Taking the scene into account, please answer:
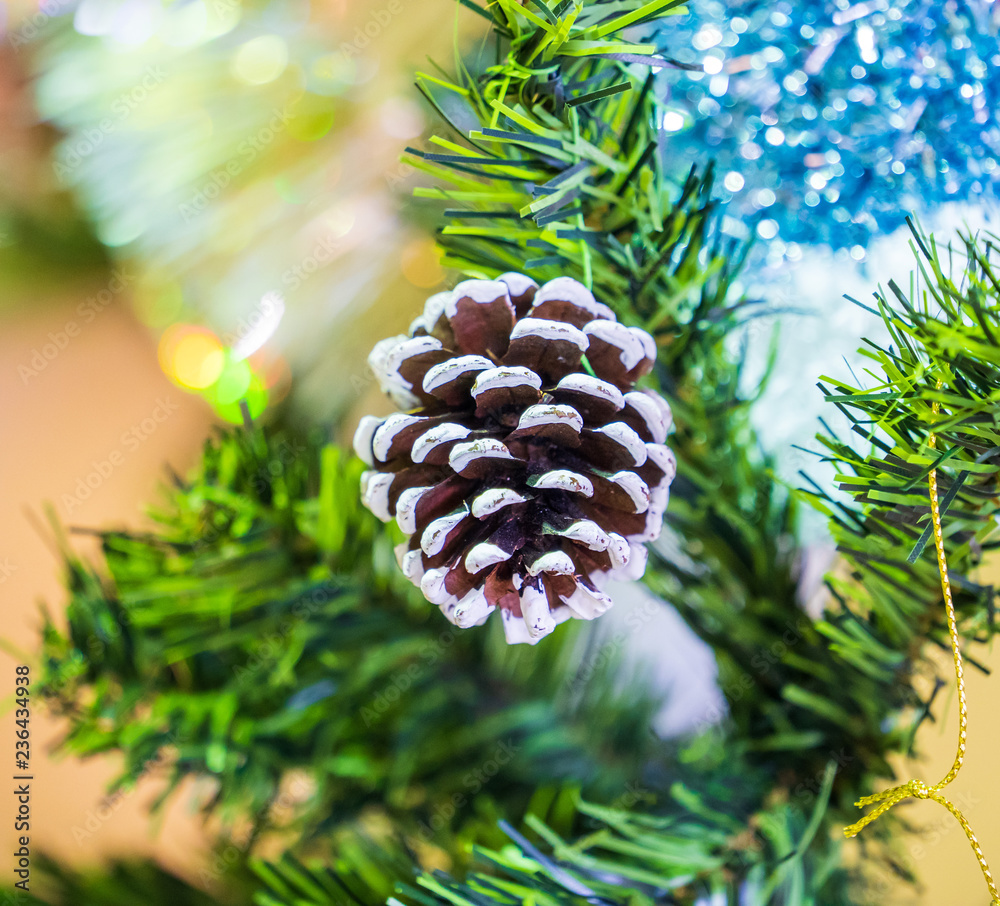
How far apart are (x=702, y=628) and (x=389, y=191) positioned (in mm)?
293

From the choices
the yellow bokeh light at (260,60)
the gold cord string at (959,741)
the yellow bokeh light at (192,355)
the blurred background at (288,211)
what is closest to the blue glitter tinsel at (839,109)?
the blurred background at (288,211)

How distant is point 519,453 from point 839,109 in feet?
0.52

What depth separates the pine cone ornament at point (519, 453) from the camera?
0.16 meters

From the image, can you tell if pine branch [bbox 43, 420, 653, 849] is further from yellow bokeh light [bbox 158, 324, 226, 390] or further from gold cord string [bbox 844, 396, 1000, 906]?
yellow bokeh light [bbox 158, 324, 226, 390]

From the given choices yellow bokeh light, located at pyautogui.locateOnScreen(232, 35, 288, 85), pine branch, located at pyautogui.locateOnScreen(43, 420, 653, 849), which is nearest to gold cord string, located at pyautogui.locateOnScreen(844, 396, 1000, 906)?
pine branch, located at pyautogui.locateOnScreen(43, 420, 653, 849)

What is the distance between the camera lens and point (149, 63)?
38cm

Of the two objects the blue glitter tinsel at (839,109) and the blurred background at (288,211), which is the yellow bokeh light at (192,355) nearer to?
the blurred background at (288,211)

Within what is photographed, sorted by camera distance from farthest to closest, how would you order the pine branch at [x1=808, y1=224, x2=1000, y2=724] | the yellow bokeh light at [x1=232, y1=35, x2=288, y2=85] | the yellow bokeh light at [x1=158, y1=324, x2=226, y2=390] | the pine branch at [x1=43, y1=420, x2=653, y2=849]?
the yellow bokeh light at [x1=158, y1=324, x2=226, y2=390], the yellow bokeh light at [x1=232, y1=35, x2=288, y2=85], the pine branch at [x1=43, y1=420, x2=653, y2=849], the pine branch at [x1=808, y1=224, x2=1000, y2=724]

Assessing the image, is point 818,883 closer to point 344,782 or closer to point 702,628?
point 702,628

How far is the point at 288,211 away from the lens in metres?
Answer: 0.42

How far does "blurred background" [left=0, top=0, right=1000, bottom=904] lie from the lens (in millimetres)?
222

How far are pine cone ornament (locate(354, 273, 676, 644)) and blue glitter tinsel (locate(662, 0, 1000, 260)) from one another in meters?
0.10

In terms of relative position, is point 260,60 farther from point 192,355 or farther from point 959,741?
point 959,741

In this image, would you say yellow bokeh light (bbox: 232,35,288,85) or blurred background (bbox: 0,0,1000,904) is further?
yellow bokeh light (bbox: 232,35,288,85)
